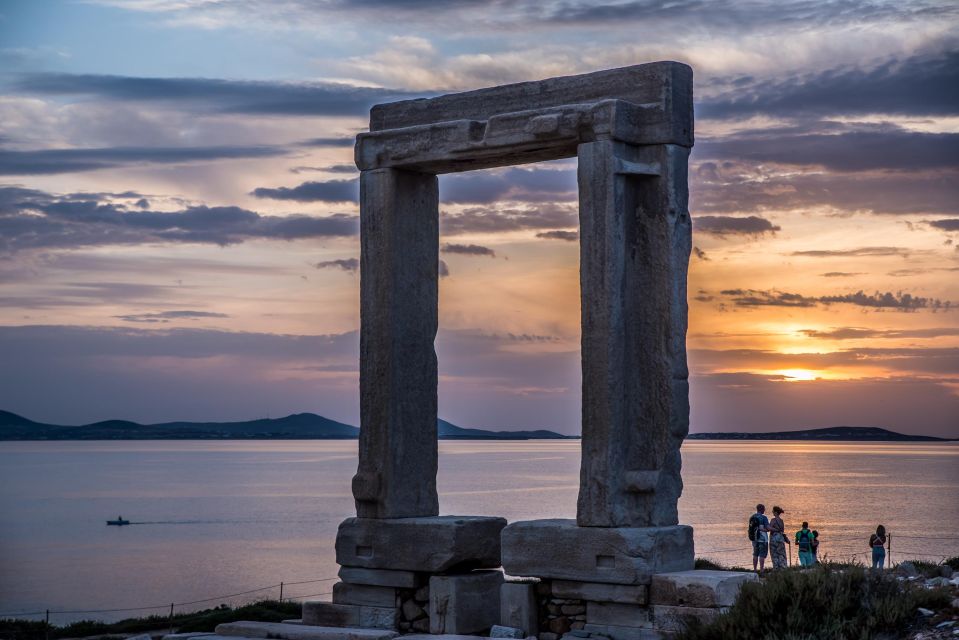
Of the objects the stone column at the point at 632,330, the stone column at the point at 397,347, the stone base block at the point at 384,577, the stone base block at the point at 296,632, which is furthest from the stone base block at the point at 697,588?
the stone column at the point at 397,347

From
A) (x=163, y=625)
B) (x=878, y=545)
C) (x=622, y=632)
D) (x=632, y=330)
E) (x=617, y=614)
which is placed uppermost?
(x=632, y=330)

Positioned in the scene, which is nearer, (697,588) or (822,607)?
(822,607)

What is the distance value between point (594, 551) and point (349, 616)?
3.03 m

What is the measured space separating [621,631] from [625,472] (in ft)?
4.67

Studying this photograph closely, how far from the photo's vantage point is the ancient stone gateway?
12.0 m

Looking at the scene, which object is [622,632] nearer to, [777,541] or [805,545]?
[777,541]

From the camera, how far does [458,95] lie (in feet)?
44.6

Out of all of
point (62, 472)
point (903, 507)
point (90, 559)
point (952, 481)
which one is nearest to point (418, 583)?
point (90, 559)

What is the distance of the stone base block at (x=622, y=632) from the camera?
11531 millimetres

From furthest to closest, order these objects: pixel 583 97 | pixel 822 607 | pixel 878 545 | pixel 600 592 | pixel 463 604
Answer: pixel 878 545 → pixel 463 604 → pixel 583 97 → pixel 600 592 → pixel 822 607

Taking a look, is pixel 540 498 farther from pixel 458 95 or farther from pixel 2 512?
pixel 458 95

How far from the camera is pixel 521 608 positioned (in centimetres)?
1230

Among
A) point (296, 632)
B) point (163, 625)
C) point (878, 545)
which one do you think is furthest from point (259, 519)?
point (296, 632)

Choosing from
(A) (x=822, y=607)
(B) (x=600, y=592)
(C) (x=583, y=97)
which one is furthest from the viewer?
(C) (x=583, y=97)
